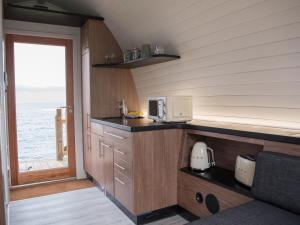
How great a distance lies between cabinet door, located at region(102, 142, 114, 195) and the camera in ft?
9.36

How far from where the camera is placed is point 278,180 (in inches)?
62.3

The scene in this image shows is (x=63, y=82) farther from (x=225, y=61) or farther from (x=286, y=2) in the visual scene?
(x=286, y=2)

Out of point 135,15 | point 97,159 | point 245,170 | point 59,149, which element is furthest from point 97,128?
point 245,170

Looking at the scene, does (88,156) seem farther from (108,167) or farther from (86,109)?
(108,167)

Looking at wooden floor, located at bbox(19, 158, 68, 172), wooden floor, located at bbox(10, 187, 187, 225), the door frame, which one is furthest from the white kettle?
wooden floor, located at bbox(19, 158, 68, 172)

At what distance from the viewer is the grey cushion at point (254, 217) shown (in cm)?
141

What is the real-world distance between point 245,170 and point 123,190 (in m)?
1.22

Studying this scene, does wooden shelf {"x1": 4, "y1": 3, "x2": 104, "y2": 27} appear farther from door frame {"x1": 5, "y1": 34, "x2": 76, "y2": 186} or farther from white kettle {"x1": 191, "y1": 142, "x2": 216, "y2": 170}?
white kettle {"x1": 191, "y1": 142, "x2": 216, "y2": 170}

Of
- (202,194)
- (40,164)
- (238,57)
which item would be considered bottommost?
(40,164)

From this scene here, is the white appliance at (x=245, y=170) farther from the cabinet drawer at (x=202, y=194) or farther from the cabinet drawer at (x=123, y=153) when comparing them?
the cabinet drawer at (x=123, y=153)

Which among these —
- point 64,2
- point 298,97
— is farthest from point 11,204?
point 298,97

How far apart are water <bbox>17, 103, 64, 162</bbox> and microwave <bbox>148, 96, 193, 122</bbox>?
1.76 meters

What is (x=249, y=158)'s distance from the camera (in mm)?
2002

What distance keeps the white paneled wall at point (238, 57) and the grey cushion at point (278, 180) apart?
47cm
